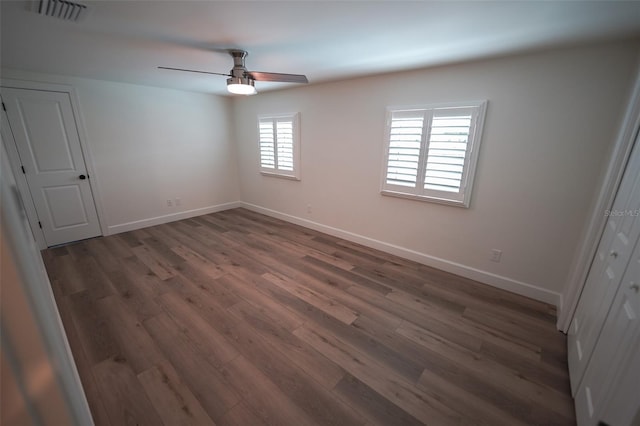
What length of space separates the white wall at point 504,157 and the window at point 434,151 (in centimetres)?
10

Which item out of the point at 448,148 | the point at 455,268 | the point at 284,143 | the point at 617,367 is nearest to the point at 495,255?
the point at 455,268

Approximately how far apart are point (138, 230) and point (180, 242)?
108 centimetres

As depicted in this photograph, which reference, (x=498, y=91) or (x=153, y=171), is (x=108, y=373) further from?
(x=498, y=91)

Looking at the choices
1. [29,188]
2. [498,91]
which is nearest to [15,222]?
[498,91]

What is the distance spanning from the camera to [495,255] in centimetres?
275

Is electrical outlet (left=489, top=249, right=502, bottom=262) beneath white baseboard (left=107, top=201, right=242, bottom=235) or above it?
above

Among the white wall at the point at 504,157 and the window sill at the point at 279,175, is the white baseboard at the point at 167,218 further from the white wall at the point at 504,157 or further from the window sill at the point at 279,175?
the white wall at the point at 504,157

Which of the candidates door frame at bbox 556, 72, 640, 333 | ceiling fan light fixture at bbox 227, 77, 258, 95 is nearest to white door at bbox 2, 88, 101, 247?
ceiling fan light fixture at bbox 227, 77, 258, 95

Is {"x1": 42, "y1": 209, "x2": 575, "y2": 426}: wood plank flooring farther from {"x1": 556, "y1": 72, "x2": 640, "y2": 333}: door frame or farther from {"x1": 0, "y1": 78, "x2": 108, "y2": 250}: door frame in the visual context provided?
{"x1": 0, "y1": 78, "x2": 108, "y2": 250}: door frame

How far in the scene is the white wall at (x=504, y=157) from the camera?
2.13m

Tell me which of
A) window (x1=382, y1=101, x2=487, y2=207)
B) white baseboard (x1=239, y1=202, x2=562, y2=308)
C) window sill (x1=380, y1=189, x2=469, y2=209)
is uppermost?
window (x1=382, y1=101, x2=487, y2=207)

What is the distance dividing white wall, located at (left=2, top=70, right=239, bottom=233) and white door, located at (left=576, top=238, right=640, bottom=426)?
5469mm

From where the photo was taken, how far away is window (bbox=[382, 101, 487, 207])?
2.66 meters

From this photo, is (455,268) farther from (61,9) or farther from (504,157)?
(61,9)
